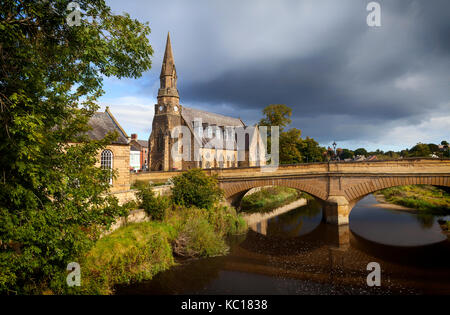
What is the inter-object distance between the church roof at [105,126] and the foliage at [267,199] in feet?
51.0

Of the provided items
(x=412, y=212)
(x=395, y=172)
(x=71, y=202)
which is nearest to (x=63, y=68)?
(x=71, y=202)

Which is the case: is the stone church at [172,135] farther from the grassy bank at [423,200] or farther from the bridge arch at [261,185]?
the grassy bank at [423,200]

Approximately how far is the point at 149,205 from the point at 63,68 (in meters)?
11.4

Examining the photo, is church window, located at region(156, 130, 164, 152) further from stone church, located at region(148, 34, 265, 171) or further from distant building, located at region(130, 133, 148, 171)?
distant building, located at region(130, 133, 148, 171)

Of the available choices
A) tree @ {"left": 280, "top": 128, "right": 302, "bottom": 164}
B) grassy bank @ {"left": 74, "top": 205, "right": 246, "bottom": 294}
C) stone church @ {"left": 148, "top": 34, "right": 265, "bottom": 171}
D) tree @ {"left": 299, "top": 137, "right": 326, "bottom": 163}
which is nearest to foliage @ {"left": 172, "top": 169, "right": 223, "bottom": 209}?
grassy bank @ {"left": 74, "top": 205, "right": 246, "bottom": 294}

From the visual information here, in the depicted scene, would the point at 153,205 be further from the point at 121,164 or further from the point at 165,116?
the point at 165,116

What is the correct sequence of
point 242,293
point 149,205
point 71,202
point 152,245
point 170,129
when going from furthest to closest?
point 170,129 → point 149,205 → point 152,245 → point 242,293 → point 71,202

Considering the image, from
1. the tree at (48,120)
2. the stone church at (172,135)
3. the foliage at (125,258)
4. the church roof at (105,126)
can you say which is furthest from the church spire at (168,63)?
the tree at (48,120)

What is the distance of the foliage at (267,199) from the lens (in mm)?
31014

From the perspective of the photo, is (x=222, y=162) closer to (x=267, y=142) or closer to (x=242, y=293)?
(x=267, y=142)

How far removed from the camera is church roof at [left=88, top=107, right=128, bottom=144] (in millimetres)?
23133

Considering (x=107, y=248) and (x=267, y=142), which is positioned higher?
(x=267, y=142)

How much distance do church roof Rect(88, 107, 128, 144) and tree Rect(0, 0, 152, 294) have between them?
16135 millimetres

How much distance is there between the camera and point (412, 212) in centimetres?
2827
